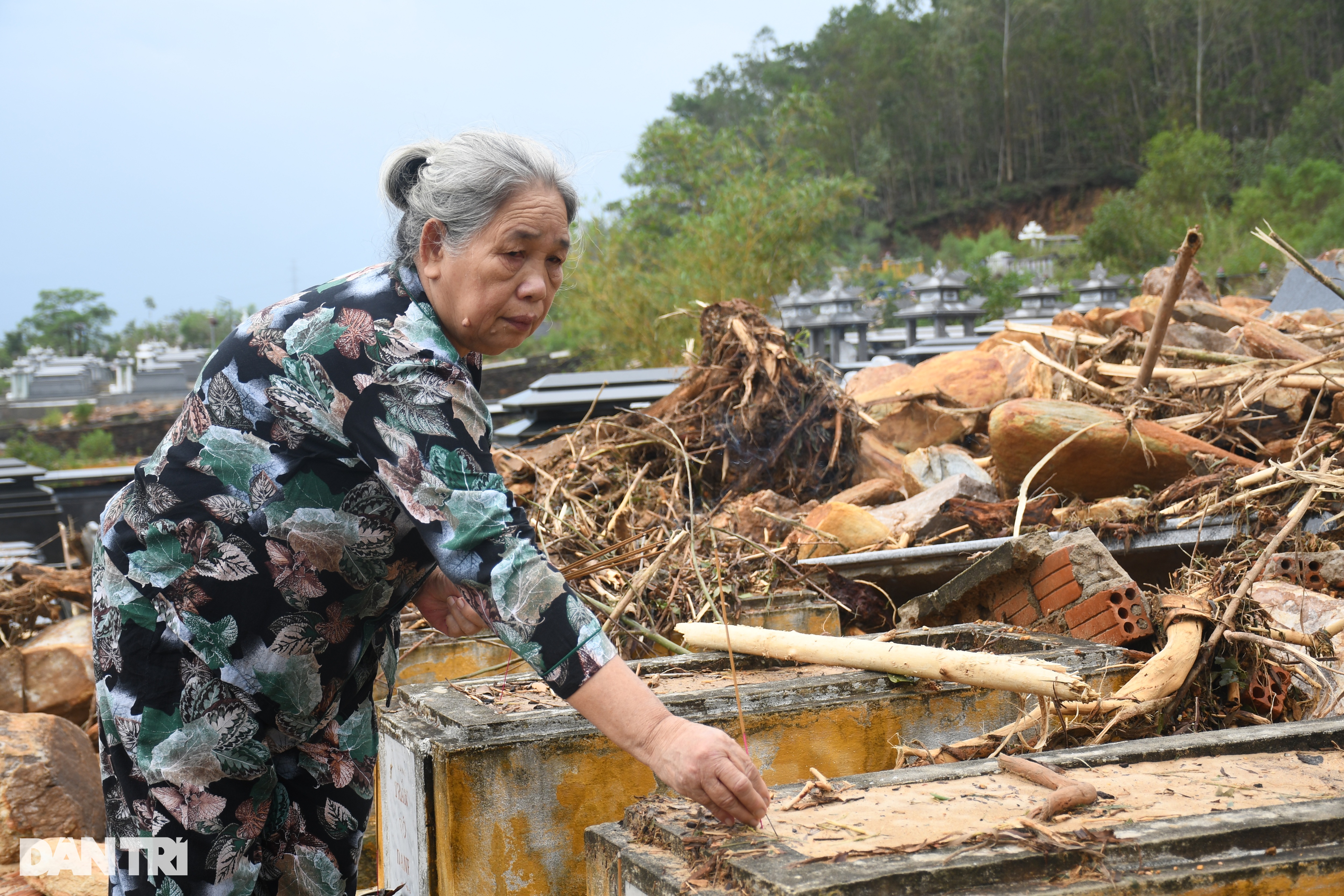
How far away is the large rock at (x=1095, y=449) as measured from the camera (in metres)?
3.93

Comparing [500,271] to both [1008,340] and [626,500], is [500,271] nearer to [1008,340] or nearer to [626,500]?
[626,500]

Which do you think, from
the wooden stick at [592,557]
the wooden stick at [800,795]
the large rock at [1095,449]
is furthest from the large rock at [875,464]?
the wooden stick at [800,795]

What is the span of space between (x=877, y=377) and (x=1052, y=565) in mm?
4440

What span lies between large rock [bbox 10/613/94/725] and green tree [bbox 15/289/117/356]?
2112 inches

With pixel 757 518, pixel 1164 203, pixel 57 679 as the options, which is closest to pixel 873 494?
pixel 757 518

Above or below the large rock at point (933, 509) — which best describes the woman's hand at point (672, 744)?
above

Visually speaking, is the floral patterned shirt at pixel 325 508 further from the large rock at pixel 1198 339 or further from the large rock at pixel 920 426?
the large rock at pixel 1198 339

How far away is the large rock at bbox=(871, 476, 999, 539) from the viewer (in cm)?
380

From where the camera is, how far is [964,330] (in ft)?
60.8

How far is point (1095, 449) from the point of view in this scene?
155 inches

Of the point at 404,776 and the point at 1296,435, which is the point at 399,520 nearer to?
the point at 404,776

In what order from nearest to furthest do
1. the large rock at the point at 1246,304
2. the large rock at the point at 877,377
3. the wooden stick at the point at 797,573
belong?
the wooden stick at the point at 797,573, the large rock at the point at 877,377, the large rock at the point at 1246,304

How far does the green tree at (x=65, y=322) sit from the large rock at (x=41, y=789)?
54732 millimetres

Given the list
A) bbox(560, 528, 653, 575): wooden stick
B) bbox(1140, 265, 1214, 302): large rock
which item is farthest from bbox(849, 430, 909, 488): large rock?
bbox(1140, 265, 1214, 302): large rock
